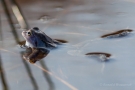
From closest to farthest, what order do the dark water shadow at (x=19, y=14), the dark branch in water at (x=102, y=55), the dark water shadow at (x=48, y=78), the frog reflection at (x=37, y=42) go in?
1. the dark water shadow at (x=48, y=78)
2. the dark branch in water at (x=102, y=55)
3. the frog reflection at (x=37, y=42)
4. the dark water shadow at (x=19, y=14)

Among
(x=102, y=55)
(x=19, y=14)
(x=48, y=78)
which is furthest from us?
(x=19, y=14)

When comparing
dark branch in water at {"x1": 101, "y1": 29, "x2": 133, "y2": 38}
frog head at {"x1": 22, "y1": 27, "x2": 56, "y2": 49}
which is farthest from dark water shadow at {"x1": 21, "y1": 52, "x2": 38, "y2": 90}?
dark branch in water at {"x1": 101, "y1": 29, "x2": 133, "y2": 38}

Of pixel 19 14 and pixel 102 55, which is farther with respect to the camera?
pixel 19 14

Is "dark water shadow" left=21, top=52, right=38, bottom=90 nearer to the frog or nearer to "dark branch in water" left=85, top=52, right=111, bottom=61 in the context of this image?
the frog

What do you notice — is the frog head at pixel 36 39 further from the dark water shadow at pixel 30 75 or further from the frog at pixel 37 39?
the dark water shadow at pixel 30 75

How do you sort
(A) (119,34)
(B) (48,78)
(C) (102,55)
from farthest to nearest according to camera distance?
(A) (119,34), (C) (102,55), (B) (48,78)

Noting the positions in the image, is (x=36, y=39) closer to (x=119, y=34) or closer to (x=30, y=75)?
(x=30, y=75)

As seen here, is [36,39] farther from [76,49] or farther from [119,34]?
[119,34]

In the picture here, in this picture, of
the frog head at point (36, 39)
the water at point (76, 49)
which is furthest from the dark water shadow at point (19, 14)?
the frog head at point (36, 39)

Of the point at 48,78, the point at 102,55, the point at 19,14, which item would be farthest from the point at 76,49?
the point at 19,14
